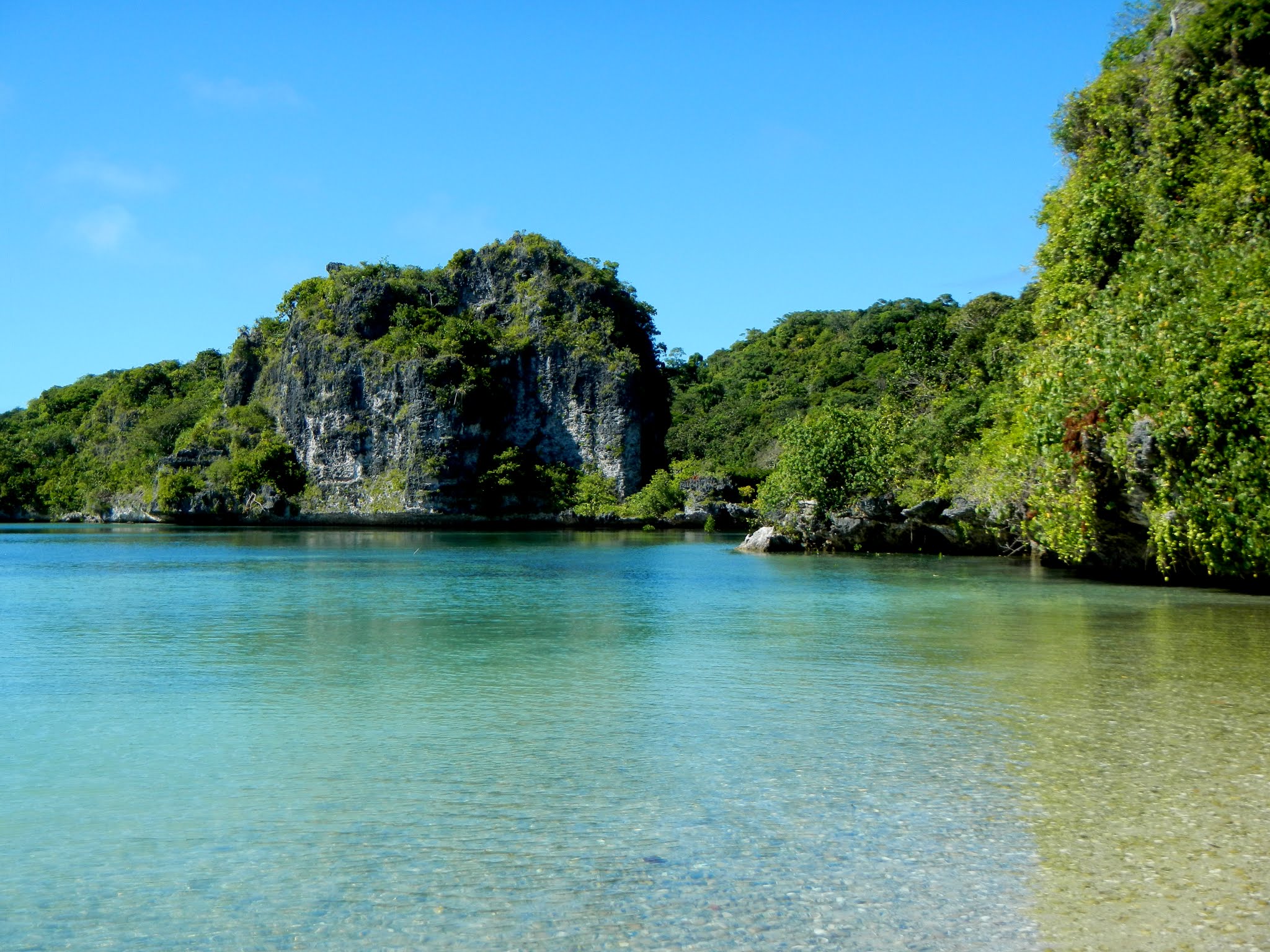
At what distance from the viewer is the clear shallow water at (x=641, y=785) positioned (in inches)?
205

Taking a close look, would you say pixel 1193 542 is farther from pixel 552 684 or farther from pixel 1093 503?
pixel 552 684

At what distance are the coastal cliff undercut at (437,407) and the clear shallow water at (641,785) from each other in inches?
2887

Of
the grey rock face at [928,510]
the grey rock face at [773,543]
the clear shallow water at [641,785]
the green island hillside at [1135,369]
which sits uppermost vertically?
the green island hillside at [1135,369]

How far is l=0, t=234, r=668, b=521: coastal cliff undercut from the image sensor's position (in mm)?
90375

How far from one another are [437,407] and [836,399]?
34013 millimetres

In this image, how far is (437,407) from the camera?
90.0m

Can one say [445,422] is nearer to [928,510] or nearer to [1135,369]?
[928,510]

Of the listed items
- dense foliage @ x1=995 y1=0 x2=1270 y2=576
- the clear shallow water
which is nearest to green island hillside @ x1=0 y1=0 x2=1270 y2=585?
dense foliage @ x1=995 y1=0 x2=1270 y2=576

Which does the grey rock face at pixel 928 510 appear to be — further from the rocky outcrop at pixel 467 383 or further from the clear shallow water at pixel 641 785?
the rocky outcrop at pixel 467 383

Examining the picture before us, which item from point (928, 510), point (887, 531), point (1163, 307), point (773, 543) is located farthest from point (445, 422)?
point (1163, 307)

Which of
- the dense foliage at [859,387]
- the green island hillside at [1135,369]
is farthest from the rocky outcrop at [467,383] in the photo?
the green island hillside at [1135,369]

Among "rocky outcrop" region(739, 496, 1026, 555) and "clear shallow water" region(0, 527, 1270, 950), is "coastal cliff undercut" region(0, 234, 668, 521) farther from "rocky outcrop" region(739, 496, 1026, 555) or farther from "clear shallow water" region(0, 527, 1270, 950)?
"clear shallow water" region(0, 527, 1270, 950)

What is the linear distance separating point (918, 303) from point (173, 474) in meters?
69.7

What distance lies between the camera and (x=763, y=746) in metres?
8.77
